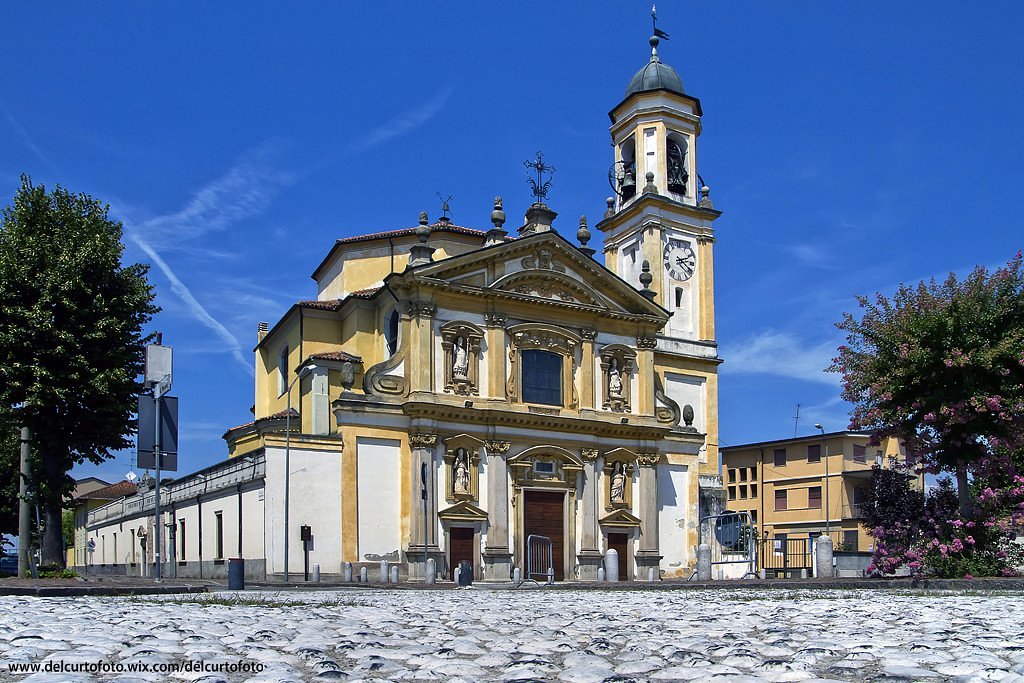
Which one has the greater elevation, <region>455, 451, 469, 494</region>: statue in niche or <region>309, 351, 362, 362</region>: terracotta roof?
<region>309, 351, 362, 362</region>: terracotta roof

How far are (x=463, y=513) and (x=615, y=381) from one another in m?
8.52

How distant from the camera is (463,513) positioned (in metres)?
35.6

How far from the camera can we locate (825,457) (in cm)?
6231

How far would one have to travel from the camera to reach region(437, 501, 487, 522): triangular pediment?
1390 inches

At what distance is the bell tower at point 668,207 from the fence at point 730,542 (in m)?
9.42

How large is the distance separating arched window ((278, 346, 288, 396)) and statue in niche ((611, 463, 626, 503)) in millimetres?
14750

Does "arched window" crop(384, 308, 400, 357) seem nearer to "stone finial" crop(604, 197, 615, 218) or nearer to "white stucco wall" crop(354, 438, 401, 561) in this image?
"white stucco wall" crop(354, 438, 401, 561)

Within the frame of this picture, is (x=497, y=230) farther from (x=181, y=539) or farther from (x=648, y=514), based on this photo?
(x=181, y=539)

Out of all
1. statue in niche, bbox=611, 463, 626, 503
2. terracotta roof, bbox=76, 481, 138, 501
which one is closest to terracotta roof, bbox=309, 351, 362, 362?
statue in niche, bbox=611, 463, 626, 503

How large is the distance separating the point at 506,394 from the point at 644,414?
6121 millimetres

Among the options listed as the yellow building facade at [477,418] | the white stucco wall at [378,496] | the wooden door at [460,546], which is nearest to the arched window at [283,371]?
the yellow building facade at [477,418]

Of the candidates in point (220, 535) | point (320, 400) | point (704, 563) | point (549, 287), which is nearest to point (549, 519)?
point (704, 563)

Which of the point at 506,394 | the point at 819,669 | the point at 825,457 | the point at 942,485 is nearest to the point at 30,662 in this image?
the point at 819,669

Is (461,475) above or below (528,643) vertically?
above
